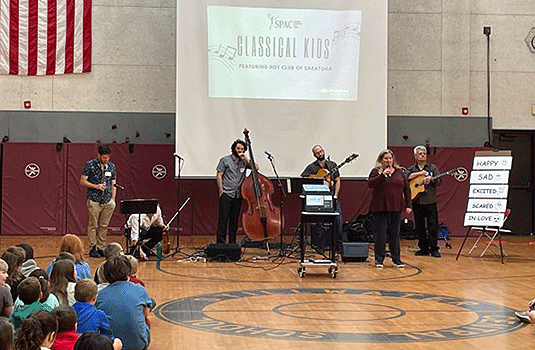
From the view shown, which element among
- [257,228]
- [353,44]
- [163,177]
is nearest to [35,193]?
[163,177]

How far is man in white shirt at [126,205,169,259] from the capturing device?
463 inches

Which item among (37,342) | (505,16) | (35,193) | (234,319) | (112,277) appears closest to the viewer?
(37,342)

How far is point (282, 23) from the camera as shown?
1460 cm

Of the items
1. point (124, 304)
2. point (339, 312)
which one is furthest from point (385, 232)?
point (124, 304)

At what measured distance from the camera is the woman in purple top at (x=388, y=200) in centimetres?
1117

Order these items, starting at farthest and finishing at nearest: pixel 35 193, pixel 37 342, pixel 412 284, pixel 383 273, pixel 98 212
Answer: pixel 35 193, pixel 98 212, pixel 383 273, pixel 412 284, pixel 37 342

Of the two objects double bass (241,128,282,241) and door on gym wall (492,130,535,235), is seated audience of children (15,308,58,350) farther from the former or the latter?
door on gym wall (492,130,535,235)

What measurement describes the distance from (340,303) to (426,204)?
4867 mm

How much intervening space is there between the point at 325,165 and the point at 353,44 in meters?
2.76

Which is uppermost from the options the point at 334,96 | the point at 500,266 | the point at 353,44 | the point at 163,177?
the point at 353,44

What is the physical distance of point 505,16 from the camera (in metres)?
17.1

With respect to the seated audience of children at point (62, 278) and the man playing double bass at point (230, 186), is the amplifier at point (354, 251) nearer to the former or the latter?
the man playing double bass at point (230, 186)

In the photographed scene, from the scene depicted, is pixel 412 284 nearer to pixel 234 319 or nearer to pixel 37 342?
pixel 234 319

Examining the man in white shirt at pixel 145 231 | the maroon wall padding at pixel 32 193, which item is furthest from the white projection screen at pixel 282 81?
the maroon wall padding at pixel 32 193
